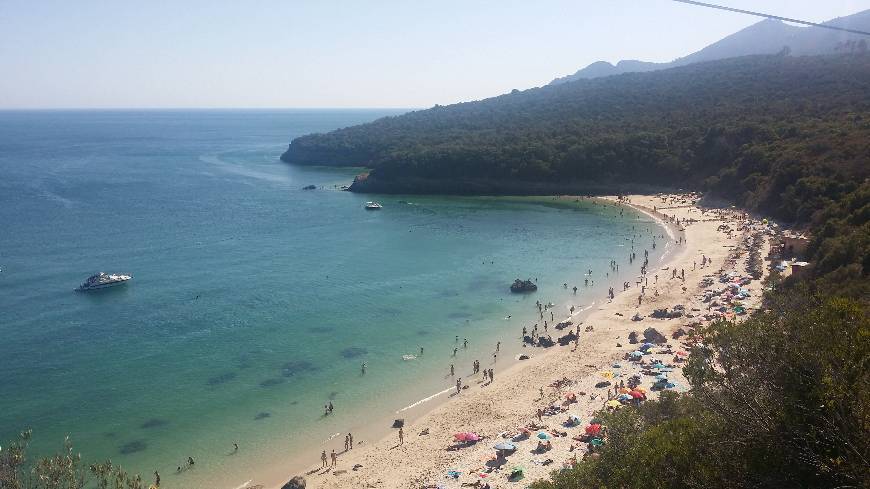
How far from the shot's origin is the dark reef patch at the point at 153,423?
26562 millimetres

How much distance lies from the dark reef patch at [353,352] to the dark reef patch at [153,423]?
33.0 ft

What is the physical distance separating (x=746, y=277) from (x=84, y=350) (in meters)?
43.7

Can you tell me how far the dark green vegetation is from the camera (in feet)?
170

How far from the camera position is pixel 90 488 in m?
21.7

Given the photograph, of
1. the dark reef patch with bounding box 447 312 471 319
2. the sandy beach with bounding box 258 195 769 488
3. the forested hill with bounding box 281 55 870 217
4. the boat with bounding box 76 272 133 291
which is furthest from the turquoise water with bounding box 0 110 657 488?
the forested hill with bounding box 281 55 870 217

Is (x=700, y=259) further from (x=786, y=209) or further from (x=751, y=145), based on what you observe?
(x=751, y=145)

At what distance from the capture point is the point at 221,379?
31.1 meters

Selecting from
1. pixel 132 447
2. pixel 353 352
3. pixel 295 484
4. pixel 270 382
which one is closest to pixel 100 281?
pixel 270 382

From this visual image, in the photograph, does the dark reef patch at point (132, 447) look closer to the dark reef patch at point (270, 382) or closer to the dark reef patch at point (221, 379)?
the dark reef patch at point (221, 379)

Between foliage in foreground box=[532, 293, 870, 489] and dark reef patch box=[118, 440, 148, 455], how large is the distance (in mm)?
18738

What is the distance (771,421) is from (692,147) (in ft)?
265

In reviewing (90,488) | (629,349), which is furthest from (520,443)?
(90,488)

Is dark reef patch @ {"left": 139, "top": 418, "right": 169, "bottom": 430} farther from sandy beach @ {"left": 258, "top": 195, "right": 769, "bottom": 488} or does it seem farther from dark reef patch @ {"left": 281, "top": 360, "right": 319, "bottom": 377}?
sandy beach @ {"left": 258, "top": 195, "right": 769, "bottom": 488}

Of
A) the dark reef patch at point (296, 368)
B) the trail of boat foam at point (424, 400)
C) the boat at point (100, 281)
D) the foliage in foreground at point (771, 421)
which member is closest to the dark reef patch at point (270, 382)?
the dark reef patch at point (296, 368)
